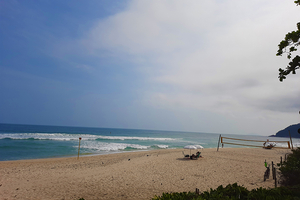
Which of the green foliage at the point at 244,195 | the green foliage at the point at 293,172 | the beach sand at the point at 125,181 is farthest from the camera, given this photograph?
the beach sand at the point at 125,181

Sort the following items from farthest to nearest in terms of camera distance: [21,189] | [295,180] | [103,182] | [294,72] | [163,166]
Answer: [163,166] → [103,182] → [21,189] → [295,180] → [294,72]

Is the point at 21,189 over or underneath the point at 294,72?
underneath

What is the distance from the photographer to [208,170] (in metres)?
10.7

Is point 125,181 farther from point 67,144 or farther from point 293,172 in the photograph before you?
point 67,144

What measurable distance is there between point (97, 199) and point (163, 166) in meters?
6.33

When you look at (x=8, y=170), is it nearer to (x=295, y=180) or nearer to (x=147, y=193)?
(x=147, y=193)

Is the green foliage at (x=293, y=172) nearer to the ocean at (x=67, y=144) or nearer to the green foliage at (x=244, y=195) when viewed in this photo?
the green foliage at (x=244, y=195)

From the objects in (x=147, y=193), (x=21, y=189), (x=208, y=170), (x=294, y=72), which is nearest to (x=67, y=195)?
(x=21, y=189)

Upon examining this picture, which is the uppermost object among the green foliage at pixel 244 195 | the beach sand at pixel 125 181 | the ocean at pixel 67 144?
the green foliage at pixel 244 195

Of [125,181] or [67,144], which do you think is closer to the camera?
[125,181]

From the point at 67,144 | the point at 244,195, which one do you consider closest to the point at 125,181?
the point at 244,195

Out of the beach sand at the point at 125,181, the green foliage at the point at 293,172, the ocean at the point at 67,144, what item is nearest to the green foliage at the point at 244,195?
the green foliage at the point at 293,172

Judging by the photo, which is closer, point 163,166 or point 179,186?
point 179,186

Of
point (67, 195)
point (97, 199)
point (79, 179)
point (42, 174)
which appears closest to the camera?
point (97, 199)
